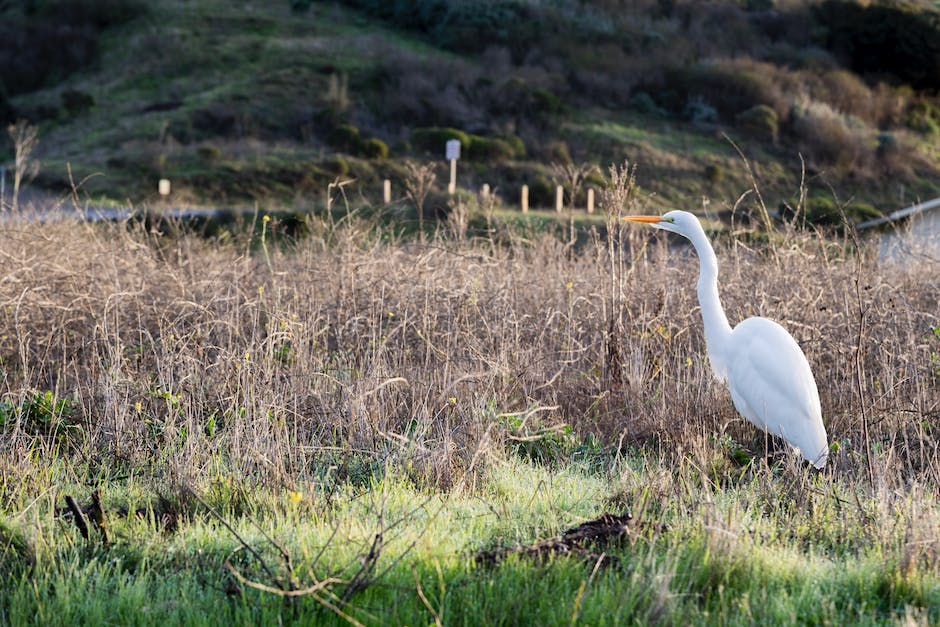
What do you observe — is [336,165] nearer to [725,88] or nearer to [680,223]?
[725,88]

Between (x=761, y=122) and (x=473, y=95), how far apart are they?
9.75 meters

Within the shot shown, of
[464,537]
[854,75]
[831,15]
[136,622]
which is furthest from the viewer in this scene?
[831,15]

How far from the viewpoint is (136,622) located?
2820mm

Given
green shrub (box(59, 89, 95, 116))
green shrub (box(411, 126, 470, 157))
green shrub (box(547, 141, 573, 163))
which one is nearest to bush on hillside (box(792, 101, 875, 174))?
green shrub (box(547, 141, 573, 163))

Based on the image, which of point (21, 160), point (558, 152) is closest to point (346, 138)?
point (558, 152)

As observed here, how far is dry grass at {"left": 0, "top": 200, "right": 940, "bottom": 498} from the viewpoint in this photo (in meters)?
4.20

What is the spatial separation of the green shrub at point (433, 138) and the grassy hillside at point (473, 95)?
165 mm

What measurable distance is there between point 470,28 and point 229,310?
1344 inches

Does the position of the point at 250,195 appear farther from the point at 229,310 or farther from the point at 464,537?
the point at 464,537

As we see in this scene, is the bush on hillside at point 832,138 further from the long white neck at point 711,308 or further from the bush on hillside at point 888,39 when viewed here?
the long white neck at point 711,308

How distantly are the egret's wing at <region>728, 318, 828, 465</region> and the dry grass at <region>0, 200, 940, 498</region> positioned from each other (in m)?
0.21

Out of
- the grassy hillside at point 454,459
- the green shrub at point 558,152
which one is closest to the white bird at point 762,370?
the grassy hillside at point 454,459

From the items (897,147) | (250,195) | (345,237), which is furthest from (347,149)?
(345,237)

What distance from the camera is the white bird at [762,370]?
4.30 m
